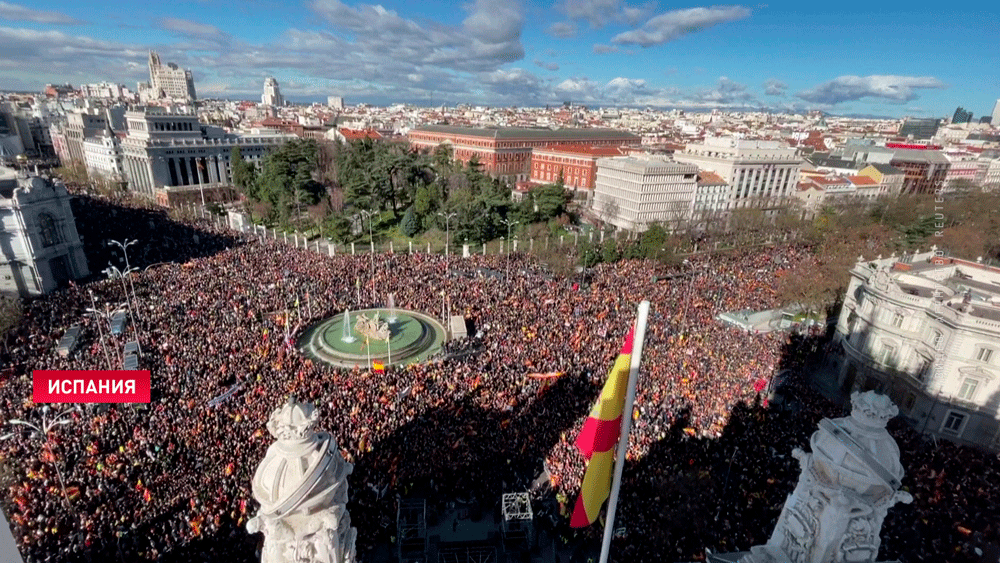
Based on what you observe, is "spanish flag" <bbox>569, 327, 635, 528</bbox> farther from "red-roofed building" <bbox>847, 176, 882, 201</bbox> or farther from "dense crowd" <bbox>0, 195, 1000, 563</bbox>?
"red-roofed building" <bbox>847, 176, 882, 201</bbox>

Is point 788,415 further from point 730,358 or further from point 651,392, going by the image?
point 651,392

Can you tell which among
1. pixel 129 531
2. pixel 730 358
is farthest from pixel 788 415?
pixel 129 531

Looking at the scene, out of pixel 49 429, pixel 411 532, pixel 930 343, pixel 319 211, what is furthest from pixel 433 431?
Answer: pixel 319 211

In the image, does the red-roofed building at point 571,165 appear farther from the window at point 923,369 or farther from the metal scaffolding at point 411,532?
the metal scaffolding at point 411,532

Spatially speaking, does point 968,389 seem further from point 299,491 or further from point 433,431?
point 299,491

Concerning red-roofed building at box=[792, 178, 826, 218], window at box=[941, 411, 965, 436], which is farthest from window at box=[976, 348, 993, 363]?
red-roofed building at box=[792, 178, 826, 218]
